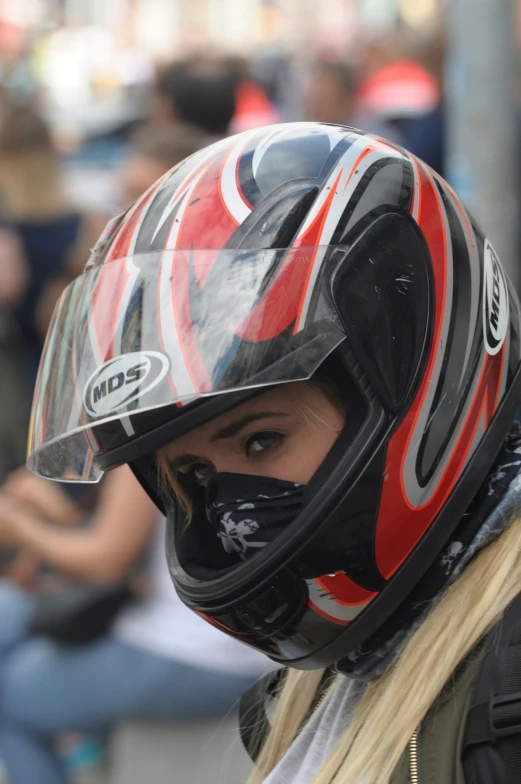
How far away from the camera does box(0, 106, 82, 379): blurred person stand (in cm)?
404

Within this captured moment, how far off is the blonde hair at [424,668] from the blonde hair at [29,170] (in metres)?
3.14

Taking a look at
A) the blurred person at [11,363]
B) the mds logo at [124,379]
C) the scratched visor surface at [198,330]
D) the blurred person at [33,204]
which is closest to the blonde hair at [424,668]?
the scratched visor surface at [198,330]

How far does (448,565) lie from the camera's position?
4.54ft

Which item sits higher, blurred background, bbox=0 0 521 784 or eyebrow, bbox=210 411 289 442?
eyebrow, bbox=210 411 289 442

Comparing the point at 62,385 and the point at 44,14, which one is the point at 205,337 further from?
the point at 44,14

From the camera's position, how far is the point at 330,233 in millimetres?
1357

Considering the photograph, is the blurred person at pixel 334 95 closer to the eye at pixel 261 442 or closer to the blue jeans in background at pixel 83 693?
the blue jeans in background at pixel 83 693

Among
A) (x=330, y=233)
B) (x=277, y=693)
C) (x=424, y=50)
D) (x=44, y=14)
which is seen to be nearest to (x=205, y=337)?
(x=330, y=233)

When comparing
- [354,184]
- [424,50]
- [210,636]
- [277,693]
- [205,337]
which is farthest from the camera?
[424,50]

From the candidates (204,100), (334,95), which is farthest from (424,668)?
(334,95)

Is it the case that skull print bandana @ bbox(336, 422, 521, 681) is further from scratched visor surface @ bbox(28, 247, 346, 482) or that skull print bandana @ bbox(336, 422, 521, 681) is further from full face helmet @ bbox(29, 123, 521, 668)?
scratched visor surface @ bbox(28, 247, 346, 482)

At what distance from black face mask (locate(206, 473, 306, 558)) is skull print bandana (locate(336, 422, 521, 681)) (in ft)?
0.68

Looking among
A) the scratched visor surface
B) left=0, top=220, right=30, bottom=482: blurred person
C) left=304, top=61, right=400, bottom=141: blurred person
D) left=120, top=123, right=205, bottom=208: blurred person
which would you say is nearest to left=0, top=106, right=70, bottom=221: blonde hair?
left=0, top=220, right=30, bottom=482: blurred person

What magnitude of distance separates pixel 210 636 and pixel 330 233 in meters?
1.75
